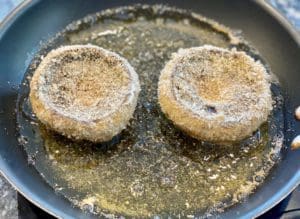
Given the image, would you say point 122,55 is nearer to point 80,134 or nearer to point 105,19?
point 105,19

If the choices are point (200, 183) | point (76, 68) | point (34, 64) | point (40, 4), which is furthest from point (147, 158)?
point (40, 4)

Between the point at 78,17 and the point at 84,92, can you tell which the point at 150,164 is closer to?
the point at 84,92

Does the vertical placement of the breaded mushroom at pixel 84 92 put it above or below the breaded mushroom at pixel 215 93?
below

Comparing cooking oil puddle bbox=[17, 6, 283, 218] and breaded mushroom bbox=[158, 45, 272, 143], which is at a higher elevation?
breaded mushroom bbox=[158, 45, 272, 143]

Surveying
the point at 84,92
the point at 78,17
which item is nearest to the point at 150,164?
the point at 84,92
